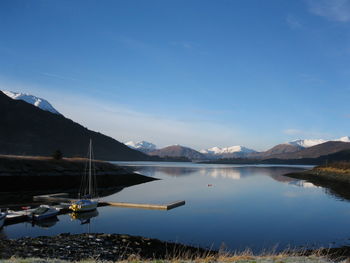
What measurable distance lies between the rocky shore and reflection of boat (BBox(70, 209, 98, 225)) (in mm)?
9472

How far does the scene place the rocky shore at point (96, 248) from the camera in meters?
25.9

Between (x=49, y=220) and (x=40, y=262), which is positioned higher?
(x=40, y=262)

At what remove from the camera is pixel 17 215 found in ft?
135

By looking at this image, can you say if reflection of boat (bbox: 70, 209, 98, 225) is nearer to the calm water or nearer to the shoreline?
the calm water

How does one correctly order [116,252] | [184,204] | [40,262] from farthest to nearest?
[184,204], [116,252], [40,262]

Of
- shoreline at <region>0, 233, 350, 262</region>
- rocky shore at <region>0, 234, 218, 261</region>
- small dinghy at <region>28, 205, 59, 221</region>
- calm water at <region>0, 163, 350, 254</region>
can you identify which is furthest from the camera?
small dinghy at <region>28, 205, 59, 221</region>

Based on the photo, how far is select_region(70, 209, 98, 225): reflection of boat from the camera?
4316cm

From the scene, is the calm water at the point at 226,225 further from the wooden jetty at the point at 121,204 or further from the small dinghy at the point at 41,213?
the small dinghy at the point at 41,213

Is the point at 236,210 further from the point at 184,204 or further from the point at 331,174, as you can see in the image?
the point at 331,174

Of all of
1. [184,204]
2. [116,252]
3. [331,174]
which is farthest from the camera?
[331,174]

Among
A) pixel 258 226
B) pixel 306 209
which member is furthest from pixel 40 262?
pixel 306 209

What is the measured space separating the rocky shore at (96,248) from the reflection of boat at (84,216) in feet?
31.1

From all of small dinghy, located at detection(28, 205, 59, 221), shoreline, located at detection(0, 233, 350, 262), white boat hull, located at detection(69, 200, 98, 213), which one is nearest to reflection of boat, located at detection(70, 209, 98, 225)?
white boat hull, located at detection(69, 200, 98, 213)

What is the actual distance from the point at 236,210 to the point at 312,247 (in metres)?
22.7
